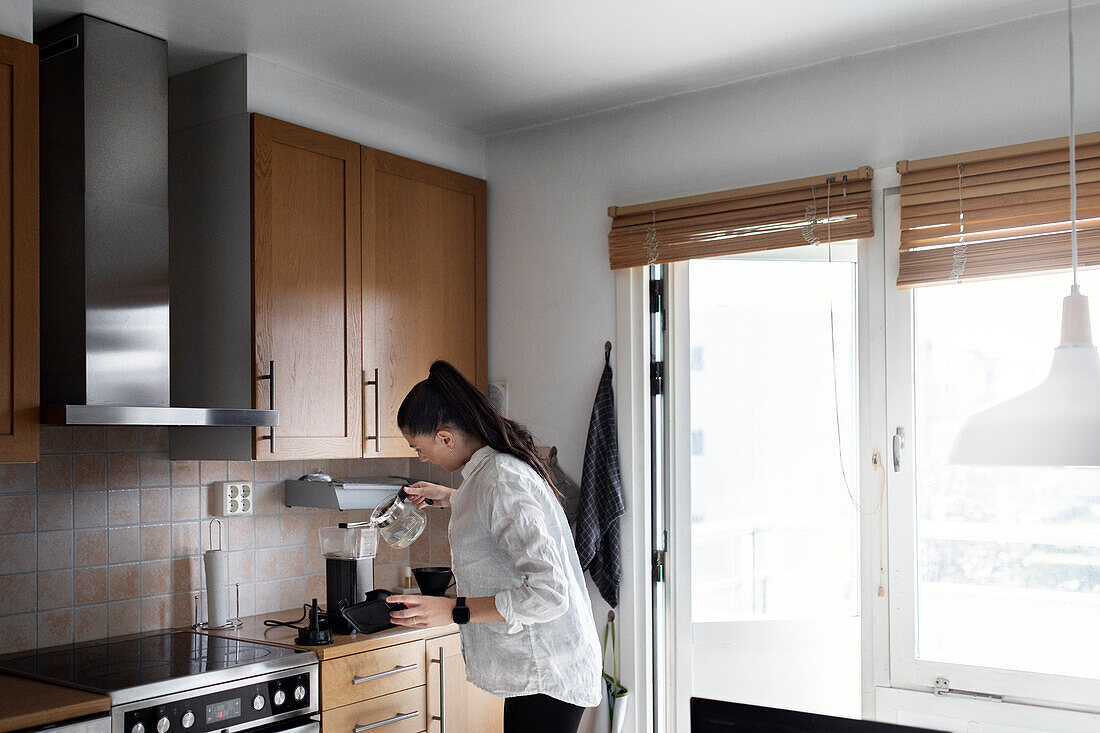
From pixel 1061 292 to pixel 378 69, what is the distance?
6.78ft

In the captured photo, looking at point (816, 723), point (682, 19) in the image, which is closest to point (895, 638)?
point (816, 723)

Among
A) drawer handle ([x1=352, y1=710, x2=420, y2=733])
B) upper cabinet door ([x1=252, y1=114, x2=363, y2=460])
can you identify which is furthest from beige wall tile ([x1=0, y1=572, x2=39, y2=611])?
drawer handle ([x1=352, y1=710, x2=420, y2=733])

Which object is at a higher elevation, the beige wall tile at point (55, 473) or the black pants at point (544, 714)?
the beige wall tile at point (55, 473)

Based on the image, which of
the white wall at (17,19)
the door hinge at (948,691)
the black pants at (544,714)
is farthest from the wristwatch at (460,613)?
the white wall at (17,19)

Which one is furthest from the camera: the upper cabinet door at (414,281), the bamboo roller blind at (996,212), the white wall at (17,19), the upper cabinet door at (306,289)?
the upper cabinet door at (414,281)

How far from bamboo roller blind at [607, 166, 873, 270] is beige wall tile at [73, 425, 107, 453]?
5.48 feet

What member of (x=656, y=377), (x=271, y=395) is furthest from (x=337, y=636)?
(x=656, y=377)

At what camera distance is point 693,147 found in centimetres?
315

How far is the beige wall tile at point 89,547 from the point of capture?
2.68m

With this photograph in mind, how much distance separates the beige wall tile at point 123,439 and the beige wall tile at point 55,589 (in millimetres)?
365

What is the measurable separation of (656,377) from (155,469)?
1601mm

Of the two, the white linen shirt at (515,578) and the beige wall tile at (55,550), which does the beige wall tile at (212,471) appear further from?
the white linen shirt at (515,578)

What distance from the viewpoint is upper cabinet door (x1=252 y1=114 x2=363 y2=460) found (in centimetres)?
278

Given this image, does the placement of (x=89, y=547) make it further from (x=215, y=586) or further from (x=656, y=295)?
→ (x=656, y=295)
